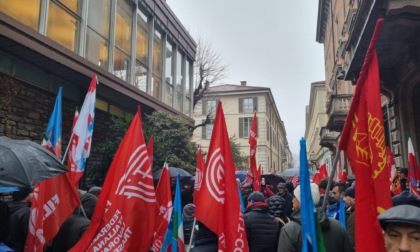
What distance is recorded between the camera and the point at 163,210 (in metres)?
5.11

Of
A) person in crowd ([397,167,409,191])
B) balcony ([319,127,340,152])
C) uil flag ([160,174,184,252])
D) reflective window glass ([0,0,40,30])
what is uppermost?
reflective window glass ([0,0,40,30])

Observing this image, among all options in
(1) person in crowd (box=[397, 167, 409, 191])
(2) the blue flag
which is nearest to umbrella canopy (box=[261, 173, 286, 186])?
(1) person in crowd (box=[397, 167, 409, 191])

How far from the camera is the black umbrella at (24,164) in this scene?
301 cm

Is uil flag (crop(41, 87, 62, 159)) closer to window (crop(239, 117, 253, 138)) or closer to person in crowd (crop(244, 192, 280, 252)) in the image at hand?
person in crowd (crop(244, 192, 280, 252))

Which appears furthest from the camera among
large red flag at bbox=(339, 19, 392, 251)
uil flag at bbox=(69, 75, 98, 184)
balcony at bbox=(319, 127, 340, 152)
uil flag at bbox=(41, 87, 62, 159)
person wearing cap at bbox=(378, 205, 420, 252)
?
balcony at bbox=(319, 127, 340, 152)

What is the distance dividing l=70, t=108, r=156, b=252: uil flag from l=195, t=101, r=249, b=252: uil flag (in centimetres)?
52

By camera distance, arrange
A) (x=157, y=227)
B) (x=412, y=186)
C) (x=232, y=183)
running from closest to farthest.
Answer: (x=232, y=183), (x=157, y=227), (x=412, y=186)

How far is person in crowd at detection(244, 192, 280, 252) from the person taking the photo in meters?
4.60

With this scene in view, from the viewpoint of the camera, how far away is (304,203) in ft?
9.47

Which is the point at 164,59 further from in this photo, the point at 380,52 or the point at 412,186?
the point at 412,186

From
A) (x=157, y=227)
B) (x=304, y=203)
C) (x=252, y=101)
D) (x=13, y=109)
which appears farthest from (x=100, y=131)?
(x=252, y=101)

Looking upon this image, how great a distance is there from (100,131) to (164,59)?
17.3 ft

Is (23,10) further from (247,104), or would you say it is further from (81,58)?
(247,104)

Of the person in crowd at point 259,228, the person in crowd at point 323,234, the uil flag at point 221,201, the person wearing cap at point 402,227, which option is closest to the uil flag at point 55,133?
the uil flag at point 221,201
